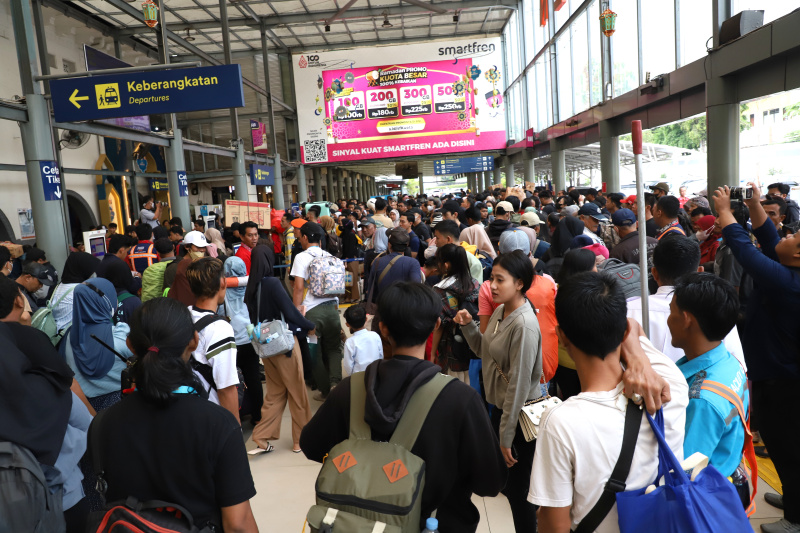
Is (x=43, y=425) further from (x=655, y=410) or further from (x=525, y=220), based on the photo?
(x=525, y=220)

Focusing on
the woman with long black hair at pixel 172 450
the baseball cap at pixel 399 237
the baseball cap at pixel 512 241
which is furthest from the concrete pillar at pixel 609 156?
the woman with long black hair at pixel 172 450

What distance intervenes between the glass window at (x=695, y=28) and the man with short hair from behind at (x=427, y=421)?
8.00 meters

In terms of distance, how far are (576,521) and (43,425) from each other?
174cm

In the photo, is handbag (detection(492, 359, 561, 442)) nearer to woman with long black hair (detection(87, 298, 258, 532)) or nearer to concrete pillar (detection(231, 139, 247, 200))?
woman with long black hair (detection(87, 298, 258, 532))

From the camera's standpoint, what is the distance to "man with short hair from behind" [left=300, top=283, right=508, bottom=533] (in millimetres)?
1562

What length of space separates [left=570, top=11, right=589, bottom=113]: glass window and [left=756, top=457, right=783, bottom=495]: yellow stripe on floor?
12672 mm

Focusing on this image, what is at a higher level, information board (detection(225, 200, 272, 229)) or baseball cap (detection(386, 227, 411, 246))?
information board (detection(225, 200, 272, 229))

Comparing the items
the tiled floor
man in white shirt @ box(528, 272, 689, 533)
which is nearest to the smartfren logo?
the tiled floor

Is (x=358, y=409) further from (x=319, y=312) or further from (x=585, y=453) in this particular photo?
(x=319, y=312)

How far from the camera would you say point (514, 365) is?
257 centimetres

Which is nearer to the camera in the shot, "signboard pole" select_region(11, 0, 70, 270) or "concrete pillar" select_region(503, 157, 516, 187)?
"signboard pole" select_region(11, 0, 70, 270)

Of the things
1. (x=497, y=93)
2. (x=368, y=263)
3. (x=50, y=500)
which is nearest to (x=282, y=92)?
(x=497, y=93)

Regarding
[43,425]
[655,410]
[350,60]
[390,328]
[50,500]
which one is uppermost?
[350,60]

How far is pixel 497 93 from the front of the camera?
68.5 ft
